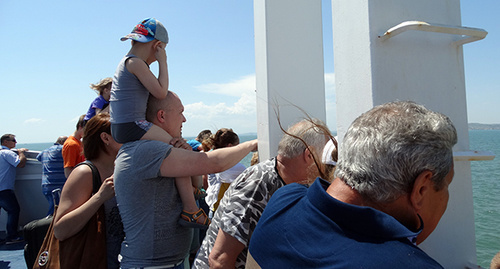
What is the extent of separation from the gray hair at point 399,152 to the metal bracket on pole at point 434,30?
76cm

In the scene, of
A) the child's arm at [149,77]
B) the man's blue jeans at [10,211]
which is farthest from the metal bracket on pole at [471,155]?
the man's blue jeans at [10,211]

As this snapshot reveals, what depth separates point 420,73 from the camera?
5.79 ft

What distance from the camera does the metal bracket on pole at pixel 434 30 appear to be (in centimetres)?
Result: 157

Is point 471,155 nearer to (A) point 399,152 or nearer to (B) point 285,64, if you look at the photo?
(A) point 399,152

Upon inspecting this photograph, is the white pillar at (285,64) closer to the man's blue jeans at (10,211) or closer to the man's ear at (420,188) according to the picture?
the man's ear at (420,188)

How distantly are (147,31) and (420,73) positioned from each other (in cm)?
164

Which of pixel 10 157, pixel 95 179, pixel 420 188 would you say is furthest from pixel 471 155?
pixel 10 157

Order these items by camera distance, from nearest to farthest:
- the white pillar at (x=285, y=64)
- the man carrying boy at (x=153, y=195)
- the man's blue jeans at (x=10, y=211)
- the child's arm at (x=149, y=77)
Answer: the man carrying boy at (x=153, y=195) → the child's arm at (x=149, y=77) → the white pillar at (x=285, y=64) → the man's blue jeans at (x=10, y=211)

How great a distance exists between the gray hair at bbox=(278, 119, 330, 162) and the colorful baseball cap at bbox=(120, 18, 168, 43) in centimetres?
112

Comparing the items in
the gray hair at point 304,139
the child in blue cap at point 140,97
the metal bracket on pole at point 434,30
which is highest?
the metal bracket on pole at point 434,30

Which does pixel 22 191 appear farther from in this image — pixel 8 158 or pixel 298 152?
pixel 298 152

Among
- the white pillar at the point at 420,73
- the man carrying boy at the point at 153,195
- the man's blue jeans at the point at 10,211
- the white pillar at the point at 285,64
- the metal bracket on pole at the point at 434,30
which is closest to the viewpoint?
the metal bracket on pole at the point at 434,30

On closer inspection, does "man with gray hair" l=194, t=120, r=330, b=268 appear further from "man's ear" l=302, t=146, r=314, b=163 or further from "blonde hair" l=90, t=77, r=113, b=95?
"blonde hair" l=90, t=77, r=113, b=95

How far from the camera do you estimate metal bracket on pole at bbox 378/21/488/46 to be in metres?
1.57
